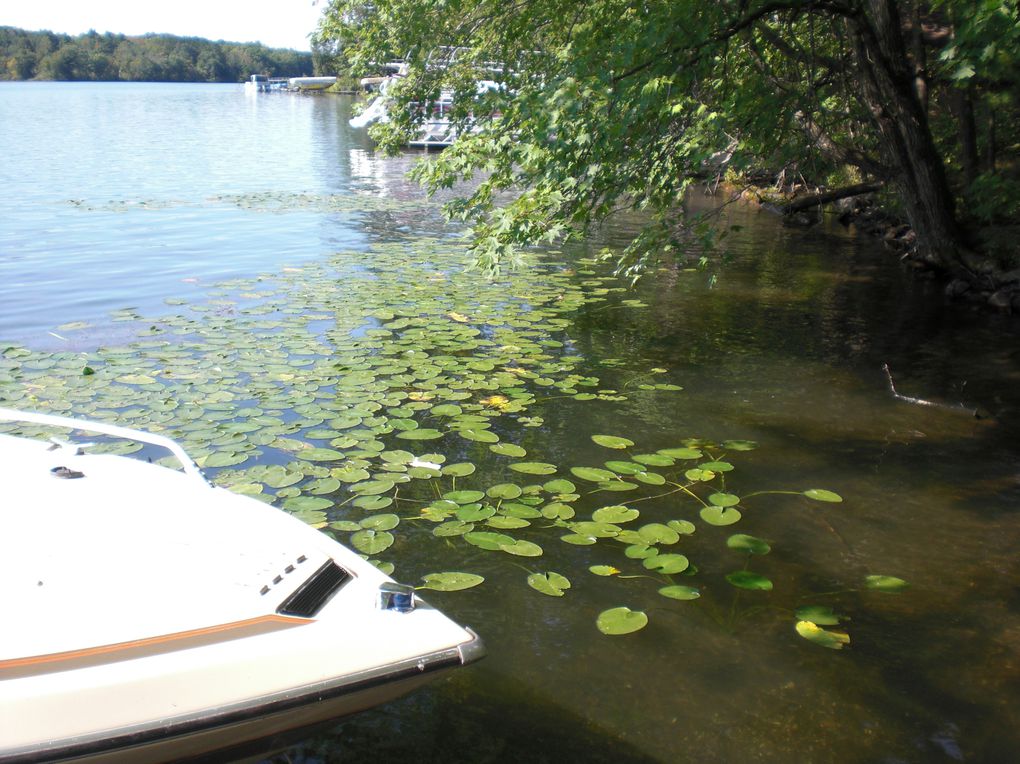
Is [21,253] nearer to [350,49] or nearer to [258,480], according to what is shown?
[350,49]

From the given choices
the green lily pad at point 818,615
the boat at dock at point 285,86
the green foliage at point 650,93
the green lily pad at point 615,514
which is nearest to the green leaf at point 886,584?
the green lily pad at point 818,615

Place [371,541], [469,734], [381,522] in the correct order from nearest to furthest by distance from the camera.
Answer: [469,734], [371,541], [381,522]

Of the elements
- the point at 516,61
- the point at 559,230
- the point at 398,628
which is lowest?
the point at 398,628

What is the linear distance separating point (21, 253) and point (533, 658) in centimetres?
1167

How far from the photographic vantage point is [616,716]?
11.3ft

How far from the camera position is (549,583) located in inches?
168

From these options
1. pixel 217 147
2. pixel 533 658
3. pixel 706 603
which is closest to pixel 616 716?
pixel 533 658

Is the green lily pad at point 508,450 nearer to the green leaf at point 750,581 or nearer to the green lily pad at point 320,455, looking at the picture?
the green lily pad at point 320,455

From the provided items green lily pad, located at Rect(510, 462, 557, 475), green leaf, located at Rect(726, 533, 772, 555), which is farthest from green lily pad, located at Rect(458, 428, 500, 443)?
green leaf, located at Rect(726, 533, 772, 555)

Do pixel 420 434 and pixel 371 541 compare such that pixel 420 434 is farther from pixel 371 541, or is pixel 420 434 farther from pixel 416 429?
pixel 371 541

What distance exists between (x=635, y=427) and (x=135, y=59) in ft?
441

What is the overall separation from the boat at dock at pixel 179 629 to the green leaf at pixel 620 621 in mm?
1126

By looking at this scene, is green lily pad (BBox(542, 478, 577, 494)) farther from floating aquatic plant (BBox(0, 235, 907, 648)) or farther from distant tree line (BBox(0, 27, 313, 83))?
distant tree line (BBox(0, 27, 313, 83))

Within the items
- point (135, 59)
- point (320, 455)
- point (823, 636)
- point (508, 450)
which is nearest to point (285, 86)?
point (135, 59)
